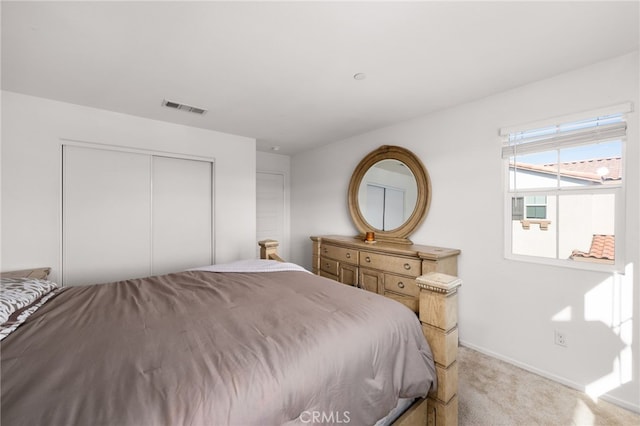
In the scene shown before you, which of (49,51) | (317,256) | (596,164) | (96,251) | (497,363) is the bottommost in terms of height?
(497,363)

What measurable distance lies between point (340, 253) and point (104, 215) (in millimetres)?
2670

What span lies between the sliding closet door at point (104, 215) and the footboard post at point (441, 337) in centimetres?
303

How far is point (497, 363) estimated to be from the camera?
2.22 meters

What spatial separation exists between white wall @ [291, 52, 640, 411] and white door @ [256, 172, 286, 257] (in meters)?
2.24

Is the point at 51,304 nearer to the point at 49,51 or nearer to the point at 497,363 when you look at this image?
the point at 49,51

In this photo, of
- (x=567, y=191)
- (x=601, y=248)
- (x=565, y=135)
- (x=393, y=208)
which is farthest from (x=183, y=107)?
(x=601, y=248)

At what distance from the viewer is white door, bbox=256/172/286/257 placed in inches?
182

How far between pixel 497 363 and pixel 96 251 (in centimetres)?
404

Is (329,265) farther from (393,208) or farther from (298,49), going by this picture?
(298,49)

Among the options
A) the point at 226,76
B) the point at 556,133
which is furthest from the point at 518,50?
the point at 226,76

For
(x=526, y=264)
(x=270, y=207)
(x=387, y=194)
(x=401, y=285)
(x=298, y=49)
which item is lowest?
(x=401, y=285)

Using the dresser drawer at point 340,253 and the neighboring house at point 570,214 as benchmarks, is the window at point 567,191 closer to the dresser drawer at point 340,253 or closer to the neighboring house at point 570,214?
the neighboring house at point 570,214

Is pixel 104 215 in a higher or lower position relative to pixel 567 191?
lower

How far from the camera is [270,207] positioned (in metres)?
4.76
